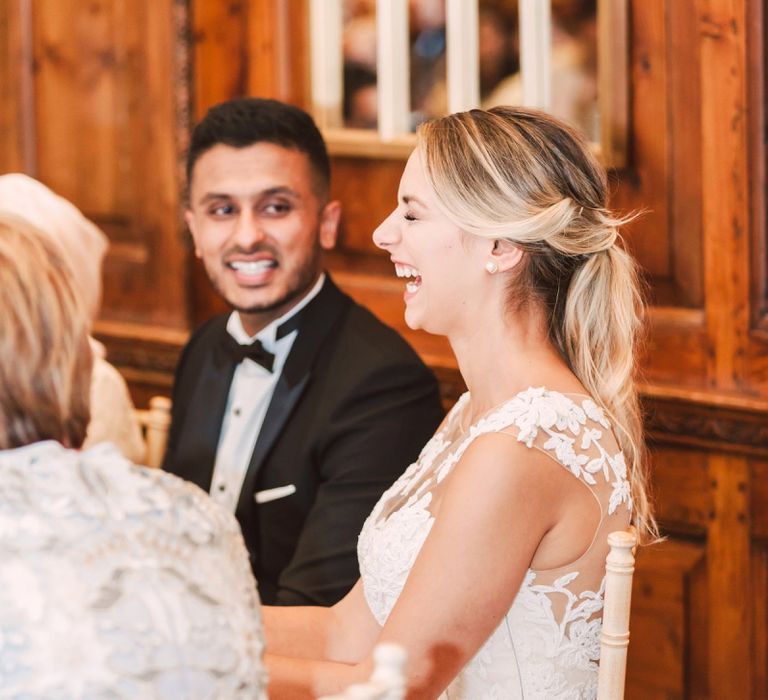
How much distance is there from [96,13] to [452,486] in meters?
2.99

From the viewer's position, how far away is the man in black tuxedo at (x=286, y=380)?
8.02ft

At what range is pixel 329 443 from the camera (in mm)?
2502

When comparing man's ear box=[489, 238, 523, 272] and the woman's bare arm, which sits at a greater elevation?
man's ear box=[489, 238, 523, 272]

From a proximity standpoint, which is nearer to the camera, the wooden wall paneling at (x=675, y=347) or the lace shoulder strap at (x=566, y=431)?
the lace shoulder strap at (x=566, y=431)

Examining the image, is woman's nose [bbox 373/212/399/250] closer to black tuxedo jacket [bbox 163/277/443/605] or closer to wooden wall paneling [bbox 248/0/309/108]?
black tuxedo jacket [bbox 163/277/443/605]

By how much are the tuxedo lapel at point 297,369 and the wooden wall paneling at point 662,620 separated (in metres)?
1.02

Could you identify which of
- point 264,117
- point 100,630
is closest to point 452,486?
point 100,630

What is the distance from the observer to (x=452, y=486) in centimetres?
183

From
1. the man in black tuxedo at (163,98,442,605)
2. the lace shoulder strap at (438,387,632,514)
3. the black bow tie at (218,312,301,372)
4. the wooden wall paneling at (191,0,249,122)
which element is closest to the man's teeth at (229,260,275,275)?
the man in black tuxedo at (163,98,442,605)

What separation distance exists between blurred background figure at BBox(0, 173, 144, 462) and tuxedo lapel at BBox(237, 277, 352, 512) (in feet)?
1.72

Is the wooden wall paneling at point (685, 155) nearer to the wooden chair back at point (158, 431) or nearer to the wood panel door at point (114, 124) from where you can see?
the wooden chair back at point (158, 431)

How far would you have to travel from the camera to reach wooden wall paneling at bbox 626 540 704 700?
313 centimetres

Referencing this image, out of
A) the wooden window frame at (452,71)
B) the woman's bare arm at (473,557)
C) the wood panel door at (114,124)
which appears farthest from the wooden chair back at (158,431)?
the wood panel door at (114,124)

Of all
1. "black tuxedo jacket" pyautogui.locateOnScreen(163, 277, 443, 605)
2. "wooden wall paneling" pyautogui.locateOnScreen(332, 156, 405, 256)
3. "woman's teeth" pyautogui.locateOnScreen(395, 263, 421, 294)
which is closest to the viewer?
"woman's teeth" pyautogui.locateOnScreen(395, 263, 421, 294)
